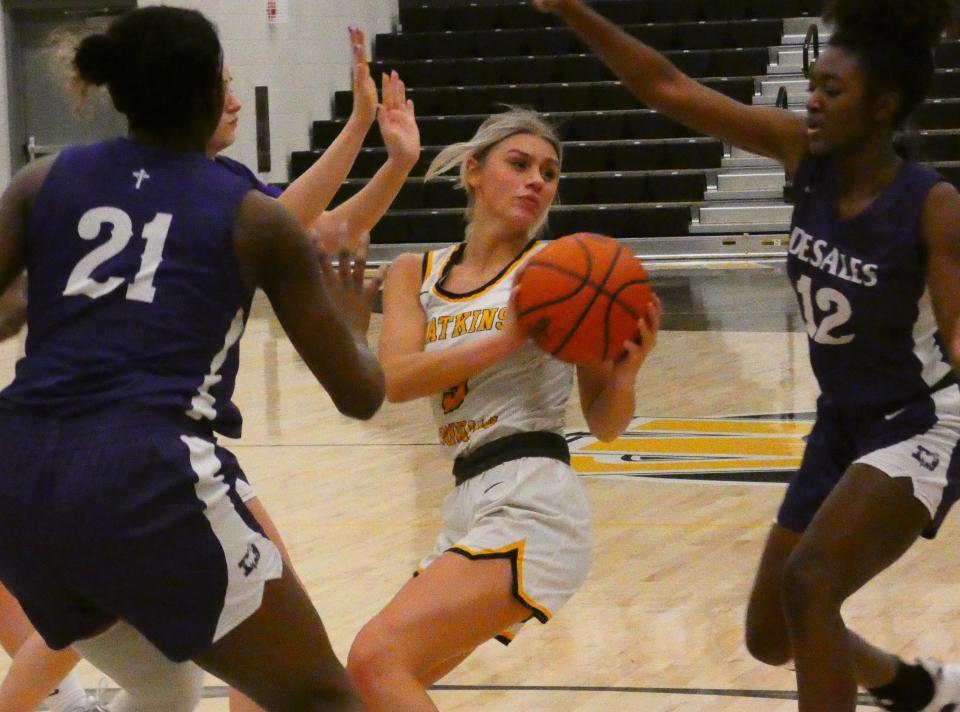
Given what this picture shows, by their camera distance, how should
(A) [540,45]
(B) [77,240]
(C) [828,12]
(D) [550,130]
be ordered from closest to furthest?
(B) [77,240]
(C) [828,12]
(D) [550,130]
(A) [540,45]

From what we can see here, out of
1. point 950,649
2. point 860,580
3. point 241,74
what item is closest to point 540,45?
point 241,74

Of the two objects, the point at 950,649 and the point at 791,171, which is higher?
the point at 791,171

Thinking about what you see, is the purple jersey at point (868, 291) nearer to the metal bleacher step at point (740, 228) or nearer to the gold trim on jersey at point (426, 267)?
the gold trim on jersey at point (426, 267)

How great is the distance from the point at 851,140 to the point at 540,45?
44.9 ft

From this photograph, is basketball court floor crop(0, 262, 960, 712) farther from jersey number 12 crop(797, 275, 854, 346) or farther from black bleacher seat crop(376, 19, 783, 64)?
black bleacher seat crop(376, 19, 783, 64)

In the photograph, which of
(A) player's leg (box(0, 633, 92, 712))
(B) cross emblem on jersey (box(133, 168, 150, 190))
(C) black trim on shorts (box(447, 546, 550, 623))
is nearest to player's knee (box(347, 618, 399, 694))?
(C) black trim on shorts (box(447, 546, 550, 623))

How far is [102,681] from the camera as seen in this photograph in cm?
381

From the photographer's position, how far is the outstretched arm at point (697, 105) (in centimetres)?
307

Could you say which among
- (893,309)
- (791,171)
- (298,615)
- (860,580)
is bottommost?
(860,580)

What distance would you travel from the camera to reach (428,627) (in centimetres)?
274

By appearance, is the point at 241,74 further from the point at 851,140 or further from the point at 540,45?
the point at 851,140

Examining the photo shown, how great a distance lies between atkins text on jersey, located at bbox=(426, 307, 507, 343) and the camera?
3.10m

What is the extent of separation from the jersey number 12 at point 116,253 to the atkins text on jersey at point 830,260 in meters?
1.36

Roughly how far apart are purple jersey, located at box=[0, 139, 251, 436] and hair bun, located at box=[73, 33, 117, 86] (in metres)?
0.12
